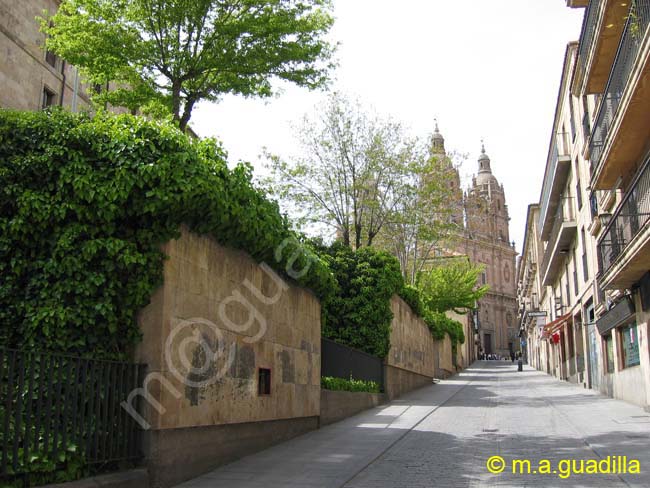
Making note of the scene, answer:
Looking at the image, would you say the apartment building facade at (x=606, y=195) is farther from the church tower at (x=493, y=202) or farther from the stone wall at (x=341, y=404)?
the church tower at (x=493, y=202)

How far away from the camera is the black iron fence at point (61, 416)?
545 centimetres

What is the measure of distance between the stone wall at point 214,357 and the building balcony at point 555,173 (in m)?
19.4

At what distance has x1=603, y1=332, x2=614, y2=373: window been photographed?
792 inches

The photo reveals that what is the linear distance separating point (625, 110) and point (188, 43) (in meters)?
8.99

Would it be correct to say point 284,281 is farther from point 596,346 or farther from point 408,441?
point 596,346

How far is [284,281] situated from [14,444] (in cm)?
611

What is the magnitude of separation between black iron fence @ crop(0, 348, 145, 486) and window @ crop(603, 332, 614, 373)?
17.3 m

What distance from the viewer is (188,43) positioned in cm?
1245

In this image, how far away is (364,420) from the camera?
46.5 feet

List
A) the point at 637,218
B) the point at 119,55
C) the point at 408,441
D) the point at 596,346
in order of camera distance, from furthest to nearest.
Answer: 1. the point at 596,346
2. the point at 637,218
3. the point at 119,55
4. the point at 408,441

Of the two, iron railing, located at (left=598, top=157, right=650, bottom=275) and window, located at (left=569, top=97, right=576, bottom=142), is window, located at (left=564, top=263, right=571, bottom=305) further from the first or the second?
iron railing, located at (left=598, top=157, right=650, bottom=275)

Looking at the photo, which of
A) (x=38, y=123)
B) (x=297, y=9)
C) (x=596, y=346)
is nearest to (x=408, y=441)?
(x=38, y=123)

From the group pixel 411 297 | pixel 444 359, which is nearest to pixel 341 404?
pixel 411 297

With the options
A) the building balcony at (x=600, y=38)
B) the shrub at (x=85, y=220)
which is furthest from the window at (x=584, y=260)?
the shrub at (x=85, y=220)
